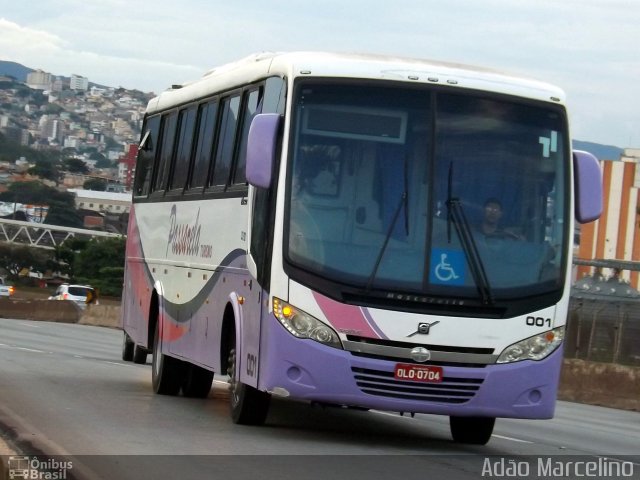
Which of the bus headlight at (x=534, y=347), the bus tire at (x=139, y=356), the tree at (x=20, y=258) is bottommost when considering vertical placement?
the tree at (x=20, y=258)

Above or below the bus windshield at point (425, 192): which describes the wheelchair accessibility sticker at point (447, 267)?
below

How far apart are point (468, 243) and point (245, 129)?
3.08 m

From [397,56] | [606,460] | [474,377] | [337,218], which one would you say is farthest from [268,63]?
[606,460]

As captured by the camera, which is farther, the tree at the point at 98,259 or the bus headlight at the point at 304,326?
the tree at the point at 98,259

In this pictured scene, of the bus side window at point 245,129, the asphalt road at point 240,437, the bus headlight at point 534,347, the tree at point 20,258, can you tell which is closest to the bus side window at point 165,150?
the asphalt road at point 240,437

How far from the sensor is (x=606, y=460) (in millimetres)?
12992

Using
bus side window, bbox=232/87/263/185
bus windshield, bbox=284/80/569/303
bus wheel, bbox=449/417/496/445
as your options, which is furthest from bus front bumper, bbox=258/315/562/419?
bus side window, bbox=232/87/263/185

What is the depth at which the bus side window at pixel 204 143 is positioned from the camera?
16141 mm

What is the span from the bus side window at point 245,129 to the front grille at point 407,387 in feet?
8.94

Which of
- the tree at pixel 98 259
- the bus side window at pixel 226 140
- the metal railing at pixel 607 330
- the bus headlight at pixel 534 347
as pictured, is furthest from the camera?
the tree at pixel 98 259

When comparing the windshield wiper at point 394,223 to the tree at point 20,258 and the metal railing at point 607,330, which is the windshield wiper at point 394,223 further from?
the tree at point 20,258

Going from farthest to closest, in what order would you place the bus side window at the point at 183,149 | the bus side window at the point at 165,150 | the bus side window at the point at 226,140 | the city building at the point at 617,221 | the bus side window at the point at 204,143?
the city building at the point at 617,221 → the bus side window at the point at 165,150 → the bus side window at the point at 183,149 → the bus side window at the point at 204,143 → the bus side window at the point at 226,140

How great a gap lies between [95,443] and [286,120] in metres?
3.00

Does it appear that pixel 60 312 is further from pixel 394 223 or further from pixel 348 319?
pixel 348 319
